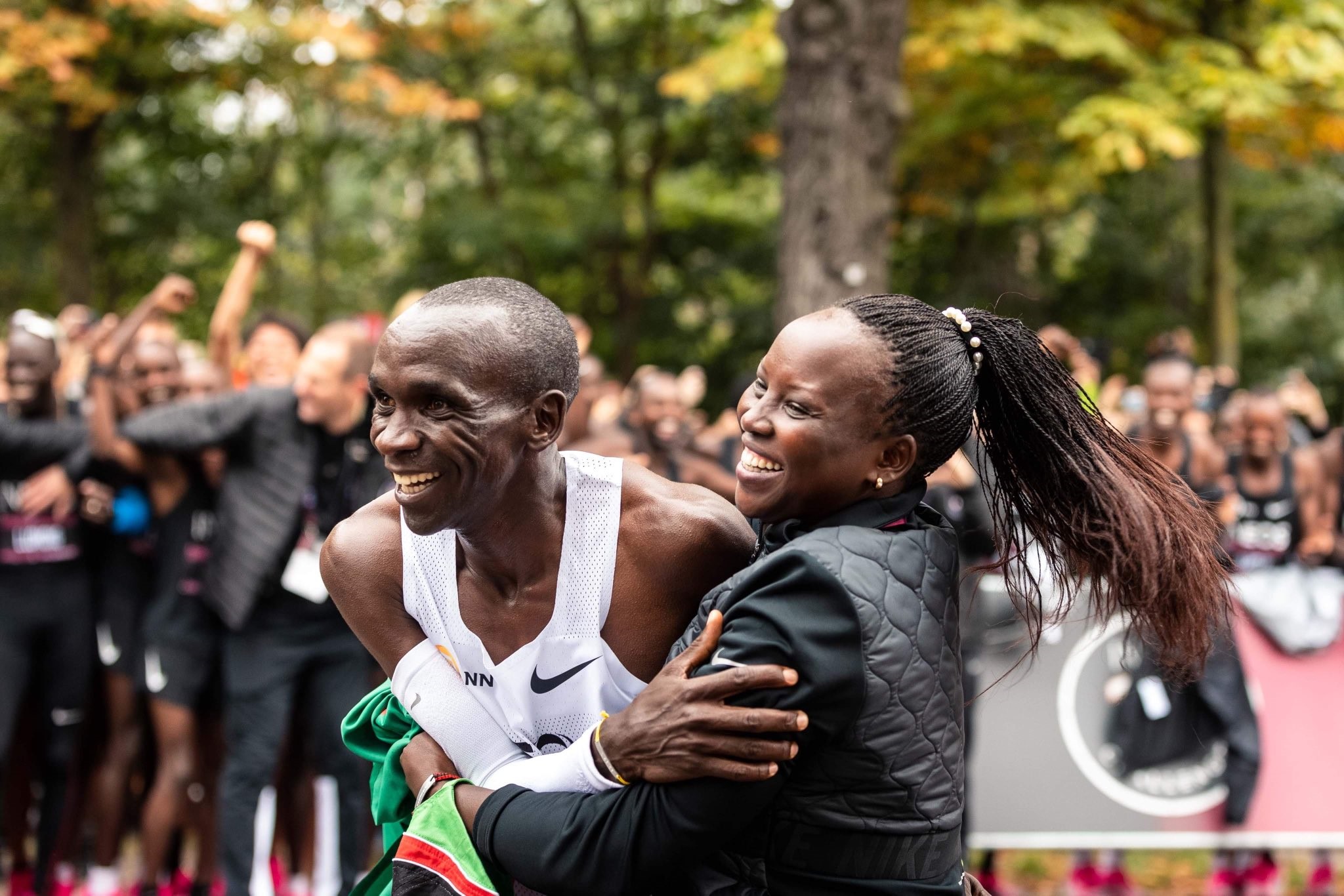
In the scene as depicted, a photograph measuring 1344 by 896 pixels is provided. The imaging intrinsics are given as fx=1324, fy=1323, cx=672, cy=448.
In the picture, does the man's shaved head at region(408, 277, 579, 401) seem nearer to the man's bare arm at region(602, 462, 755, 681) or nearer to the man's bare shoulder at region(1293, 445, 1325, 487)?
the man's bare arm at region(602, 462, 755, 681)

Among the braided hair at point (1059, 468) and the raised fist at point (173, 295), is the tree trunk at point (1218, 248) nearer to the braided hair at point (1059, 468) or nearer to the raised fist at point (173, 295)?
the raised fist at point (173, 295)

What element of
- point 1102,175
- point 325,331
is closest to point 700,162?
point 1102,175

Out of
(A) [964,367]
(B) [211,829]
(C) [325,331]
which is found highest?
(A) [964,367]

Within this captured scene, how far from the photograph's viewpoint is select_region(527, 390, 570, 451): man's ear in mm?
2490

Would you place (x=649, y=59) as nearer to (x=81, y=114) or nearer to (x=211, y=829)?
(x=81, y=114)

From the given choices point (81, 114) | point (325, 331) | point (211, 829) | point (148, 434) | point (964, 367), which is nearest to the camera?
point (964, 367)

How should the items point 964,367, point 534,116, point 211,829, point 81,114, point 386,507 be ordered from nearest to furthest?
point 964,367
point 386,507
point 211,829
point 81,114
point 534,116

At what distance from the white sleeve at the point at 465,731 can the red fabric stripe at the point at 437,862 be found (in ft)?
0.56

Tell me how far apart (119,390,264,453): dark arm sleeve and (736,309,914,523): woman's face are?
3.67m

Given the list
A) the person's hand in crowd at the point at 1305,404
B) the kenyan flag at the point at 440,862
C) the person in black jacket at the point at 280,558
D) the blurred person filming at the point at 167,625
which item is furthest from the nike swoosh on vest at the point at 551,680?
the person's hand in crowd at the point at 1305,404

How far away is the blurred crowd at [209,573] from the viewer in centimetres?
550

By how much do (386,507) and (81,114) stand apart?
491 inches

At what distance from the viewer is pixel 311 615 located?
5.56 metres

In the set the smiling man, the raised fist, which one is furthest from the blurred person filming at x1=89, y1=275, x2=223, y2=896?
the smiling man
